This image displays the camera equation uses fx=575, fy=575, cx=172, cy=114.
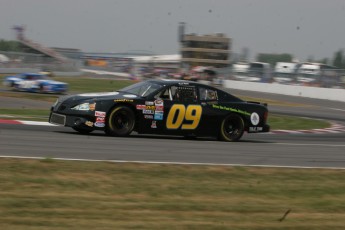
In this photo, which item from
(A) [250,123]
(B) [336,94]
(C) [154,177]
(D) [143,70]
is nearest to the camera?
(C) [154,177]

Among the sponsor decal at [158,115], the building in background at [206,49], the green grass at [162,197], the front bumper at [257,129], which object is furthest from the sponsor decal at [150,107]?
the building in background at [206,49]

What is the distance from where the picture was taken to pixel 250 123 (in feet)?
43.1

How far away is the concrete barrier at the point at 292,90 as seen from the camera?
40.1m

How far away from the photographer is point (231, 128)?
13.0m

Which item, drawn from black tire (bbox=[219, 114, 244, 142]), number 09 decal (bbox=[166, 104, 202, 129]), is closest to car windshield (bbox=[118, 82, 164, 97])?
number 09 decal (bbox=[166, 104, 202, 129])

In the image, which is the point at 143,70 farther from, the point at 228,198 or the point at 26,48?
the point at 228,198

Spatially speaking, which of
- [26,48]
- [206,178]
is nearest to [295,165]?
[206,178]

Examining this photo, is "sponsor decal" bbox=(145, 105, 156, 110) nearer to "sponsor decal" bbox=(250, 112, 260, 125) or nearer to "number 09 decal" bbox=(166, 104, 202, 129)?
"number 09 decal" bbox=(166, 104, 202, 129)

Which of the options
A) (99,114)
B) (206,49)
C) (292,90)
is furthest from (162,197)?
(206,49)

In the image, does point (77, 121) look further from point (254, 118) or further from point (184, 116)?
point (254, 118)

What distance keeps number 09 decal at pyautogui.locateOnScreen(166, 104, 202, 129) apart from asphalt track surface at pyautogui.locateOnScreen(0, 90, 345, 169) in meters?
0.36

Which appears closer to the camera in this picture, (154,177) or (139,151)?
(154,177)

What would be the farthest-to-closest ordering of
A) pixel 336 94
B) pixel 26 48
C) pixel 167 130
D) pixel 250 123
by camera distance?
1. pixel 26 48
2. pixel 336 94
3. pixel 250 123
4. pixel 167 130

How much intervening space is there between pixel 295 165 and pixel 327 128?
33.2ft
